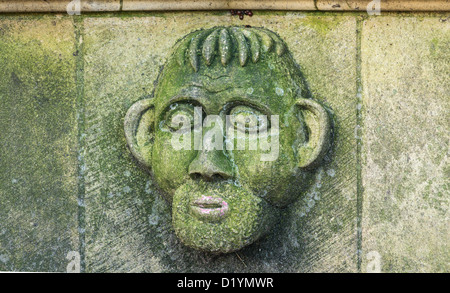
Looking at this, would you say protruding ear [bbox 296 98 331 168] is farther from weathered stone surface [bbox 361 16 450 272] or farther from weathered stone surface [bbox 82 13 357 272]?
weathered stone surface [bbox 361 16 450 272]

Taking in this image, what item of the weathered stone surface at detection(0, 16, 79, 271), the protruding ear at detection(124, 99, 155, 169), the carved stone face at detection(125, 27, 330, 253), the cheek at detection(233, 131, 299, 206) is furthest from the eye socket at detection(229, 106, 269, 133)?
the weathered stone surface at detection(0, 16, 79, 271)

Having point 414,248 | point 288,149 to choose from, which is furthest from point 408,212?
point 288,149

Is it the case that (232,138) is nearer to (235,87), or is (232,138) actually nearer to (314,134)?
(235,87)

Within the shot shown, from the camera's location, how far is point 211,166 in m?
3.41

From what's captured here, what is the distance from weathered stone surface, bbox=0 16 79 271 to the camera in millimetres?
3787

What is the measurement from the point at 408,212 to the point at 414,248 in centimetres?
18

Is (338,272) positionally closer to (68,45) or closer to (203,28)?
(203,28)

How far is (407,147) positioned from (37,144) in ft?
6.23

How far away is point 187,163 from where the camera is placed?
3498 mm

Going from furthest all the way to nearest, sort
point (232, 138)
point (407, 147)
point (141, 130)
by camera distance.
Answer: point (141, 130) < point (407, 147) < point (232, 138)

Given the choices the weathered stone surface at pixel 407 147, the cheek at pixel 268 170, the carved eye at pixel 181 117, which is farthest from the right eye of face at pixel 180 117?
the weathered stone surface at pixel 407 147

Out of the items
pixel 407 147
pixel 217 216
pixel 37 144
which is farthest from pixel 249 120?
pixel 37 144

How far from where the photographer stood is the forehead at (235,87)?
3484 millimetres

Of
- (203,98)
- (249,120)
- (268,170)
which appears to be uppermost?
(203,98)
